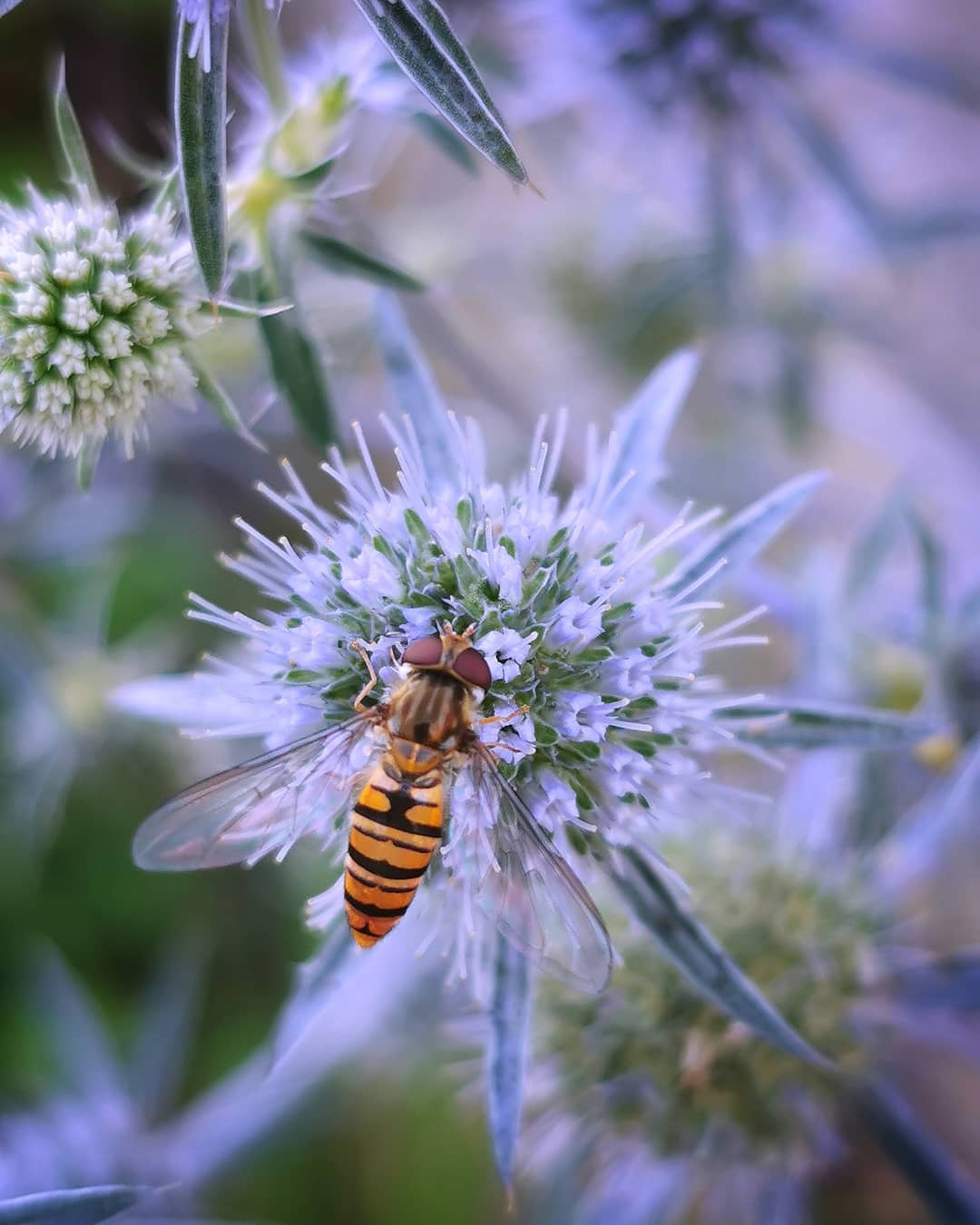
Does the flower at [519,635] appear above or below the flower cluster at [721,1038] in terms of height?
above

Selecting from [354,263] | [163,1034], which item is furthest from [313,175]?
[163,1034]

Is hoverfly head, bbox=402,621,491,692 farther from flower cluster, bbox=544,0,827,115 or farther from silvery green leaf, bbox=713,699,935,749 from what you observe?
flower cluster, bbox=544,0,827,115

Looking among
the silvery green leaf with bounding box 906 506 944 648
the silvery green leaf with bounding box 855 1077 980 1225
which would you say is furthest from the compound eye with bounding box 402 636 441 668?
the silvery green leaf with bounding box 855 1077 980 1225

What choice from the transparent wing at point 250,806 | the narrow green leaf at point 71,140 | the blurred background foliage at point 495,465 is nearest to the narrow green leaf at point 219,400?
the narrow green leaf at point 71,140

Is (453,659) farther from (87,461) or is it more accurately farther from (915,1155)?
(915,1155)

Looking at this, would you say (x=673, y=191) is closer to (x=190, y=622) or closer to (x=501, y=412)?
(x=501, y=412)

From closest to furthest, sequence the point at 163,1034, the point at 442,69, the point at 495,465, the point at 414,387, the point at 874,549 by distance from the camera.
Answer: the point at 442,69 → the point at 414,387 → the point at 874,549 → the point at 163,1034 → the point at 495,465

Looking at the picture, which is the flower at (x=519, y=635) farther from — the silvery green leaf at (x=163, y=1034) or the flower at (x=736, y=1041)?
the silvery green leaf at (x=163, y=1034)

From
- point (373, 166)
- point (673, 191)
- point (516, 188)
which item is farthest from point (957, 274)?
point (516, 188)
